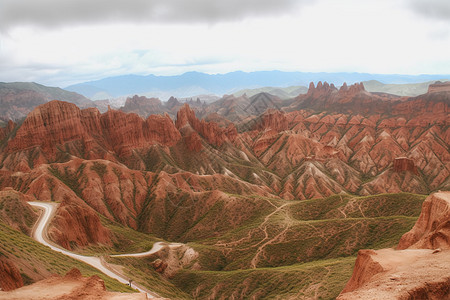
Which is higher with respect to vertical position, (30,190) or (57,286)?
(57,286)

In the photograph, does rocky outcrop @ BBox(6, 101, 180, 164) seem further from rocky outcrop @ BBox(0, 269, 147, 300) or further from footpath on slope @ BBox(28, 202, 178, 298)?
rocky outcrop @ BBox(0, 269, 147, 300)

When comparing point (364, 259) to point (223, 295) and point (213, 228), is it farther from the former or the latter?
point (213, 228)

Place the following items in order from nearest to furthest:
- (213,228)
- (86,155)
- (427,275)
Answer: (427,275)
(213,228)
(86,155)

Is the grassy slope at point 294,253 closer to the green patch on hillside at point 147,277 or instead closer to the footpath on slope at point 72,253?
the green patch on hillside at point 147,277

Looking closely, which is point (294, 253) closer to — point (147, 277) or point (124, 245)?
point (147, 277)

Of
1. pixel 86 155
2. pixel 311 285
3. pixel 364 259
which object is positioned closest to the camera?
pixel 364 259

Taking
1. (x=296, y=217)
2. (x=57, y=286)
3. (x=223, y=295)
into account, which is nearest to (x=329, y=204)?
(x=296, y=217)

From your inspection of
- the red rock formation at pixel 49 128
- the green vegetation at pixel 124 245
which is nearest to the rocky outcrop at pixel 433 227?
the green vegetation at pixel 124 245
